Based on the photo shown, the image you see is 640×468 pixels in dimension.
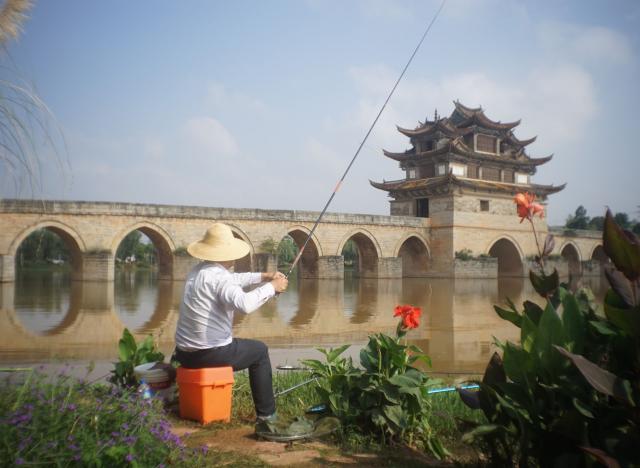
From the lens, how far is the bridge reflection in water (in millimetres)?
6434

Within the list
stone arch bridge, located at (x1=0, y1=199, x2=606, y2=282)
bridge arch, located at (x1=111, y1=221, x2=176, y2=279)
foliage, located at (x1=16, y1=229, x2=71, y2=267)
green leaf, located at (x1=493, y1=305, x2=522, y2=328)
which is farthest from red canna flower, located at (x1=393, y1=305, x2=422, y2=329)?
foliage, located at (x1=16, y1=229, x2=71, y2=267)

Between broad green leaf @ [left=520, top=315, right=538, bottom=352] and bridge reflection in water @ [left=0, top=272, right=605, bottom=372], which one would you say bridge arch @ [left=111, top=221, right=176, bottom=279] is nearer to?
bridge reflection in water @ [left=0, top=272, right=605, bottom=372]

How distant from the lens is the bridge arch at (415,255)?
87.2 feet

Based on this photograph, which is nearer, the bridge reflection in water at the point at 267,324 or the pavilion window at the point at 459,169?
the bridge reflection in water at the point at 267,324

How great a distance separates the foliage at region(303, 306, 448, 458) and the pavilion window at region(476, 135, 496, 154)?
2747cm

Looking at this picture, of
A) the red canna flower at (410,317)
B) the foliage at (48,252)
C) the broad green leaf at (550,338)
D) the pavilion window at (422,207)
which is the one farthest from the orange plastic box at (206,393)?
the foliage at (48,252)

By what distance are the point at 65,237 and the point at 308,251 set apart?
413 inches

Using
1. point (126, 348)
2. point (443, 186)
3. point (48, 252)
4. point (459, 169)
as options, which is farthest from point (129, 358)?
point (48, 252)

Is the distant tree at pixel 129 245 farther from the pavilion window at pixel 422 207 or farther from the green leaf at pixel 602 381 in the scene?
the green leaf at pixel 602 381

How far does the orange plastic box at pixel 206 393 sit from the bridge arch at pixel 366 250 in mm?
20846

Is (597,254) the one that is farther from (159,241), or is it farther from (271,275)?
(271,275)

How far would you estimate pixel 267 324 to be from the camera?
30.4ft

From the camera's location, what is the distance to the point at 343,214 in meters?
23.9

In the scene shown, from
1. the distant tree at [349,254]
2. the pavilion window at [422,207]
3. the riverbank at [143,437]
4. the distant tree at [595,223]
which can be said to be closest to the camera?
the riverbank at [143,437]
